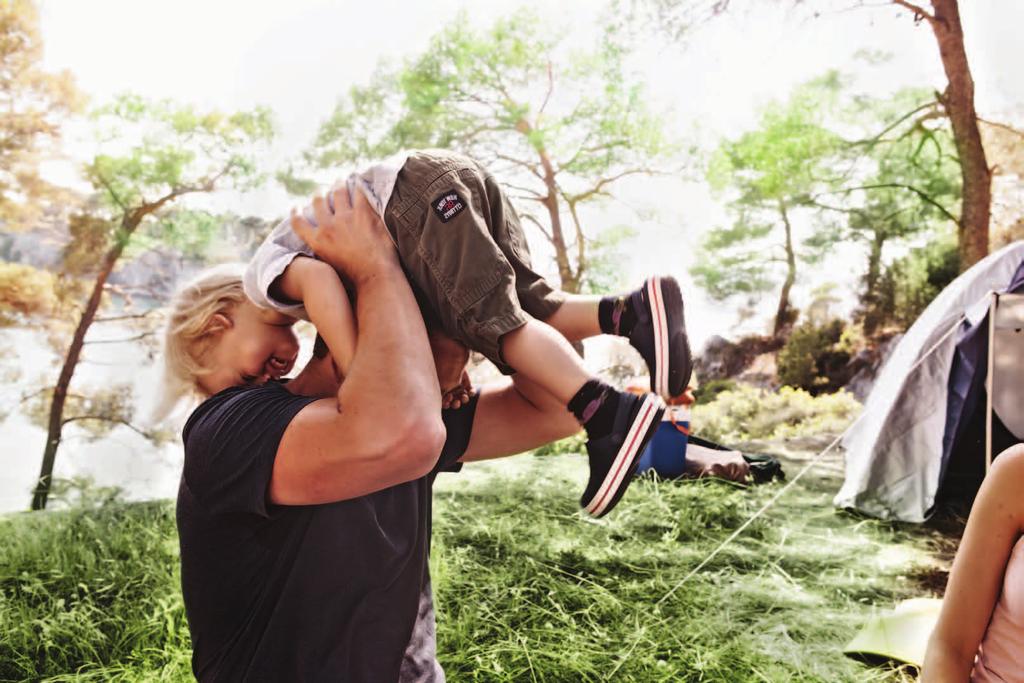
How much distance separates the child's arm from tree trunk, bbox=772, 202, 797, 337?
8.17 metres

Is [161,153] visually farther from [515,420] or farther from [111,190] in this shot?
[515,420]

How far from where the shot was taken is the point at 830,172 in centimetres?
838

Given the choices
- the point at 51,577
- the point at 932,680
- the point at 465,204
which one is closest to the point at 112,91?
the point at 51,577

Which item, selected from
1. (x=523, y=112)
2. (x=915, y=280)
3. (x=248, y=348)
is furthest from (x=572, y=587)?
(x=915, y=280)

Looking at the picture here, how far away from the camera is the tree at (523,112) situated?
27.0 ft

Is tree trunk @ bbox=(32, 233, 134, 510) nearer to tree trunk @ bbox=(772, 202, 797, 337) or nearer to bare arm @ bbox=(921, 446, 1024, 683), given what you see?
bare arm @ bbox=(921, 446, 1024, 683)

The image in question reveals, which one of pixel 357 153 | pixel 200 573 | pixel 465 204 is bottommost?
pixel 200 573

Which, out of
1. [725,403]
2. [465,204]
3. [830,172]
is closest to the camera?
[465,204]

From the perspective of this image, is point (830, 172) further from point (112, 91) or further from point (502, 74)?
point (112, 91)

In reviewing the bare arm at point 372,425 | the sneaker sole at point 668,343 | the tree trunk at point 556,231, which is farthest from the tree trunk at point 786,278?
the bare arm at point 372,425

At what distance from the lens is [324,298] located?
3.68 ft

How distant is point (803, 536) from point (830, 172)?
5815 millimetres

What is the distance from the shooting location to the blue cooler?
4.48 metres

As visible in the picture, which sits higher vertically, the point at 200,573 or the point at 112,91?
the point at 112,91
